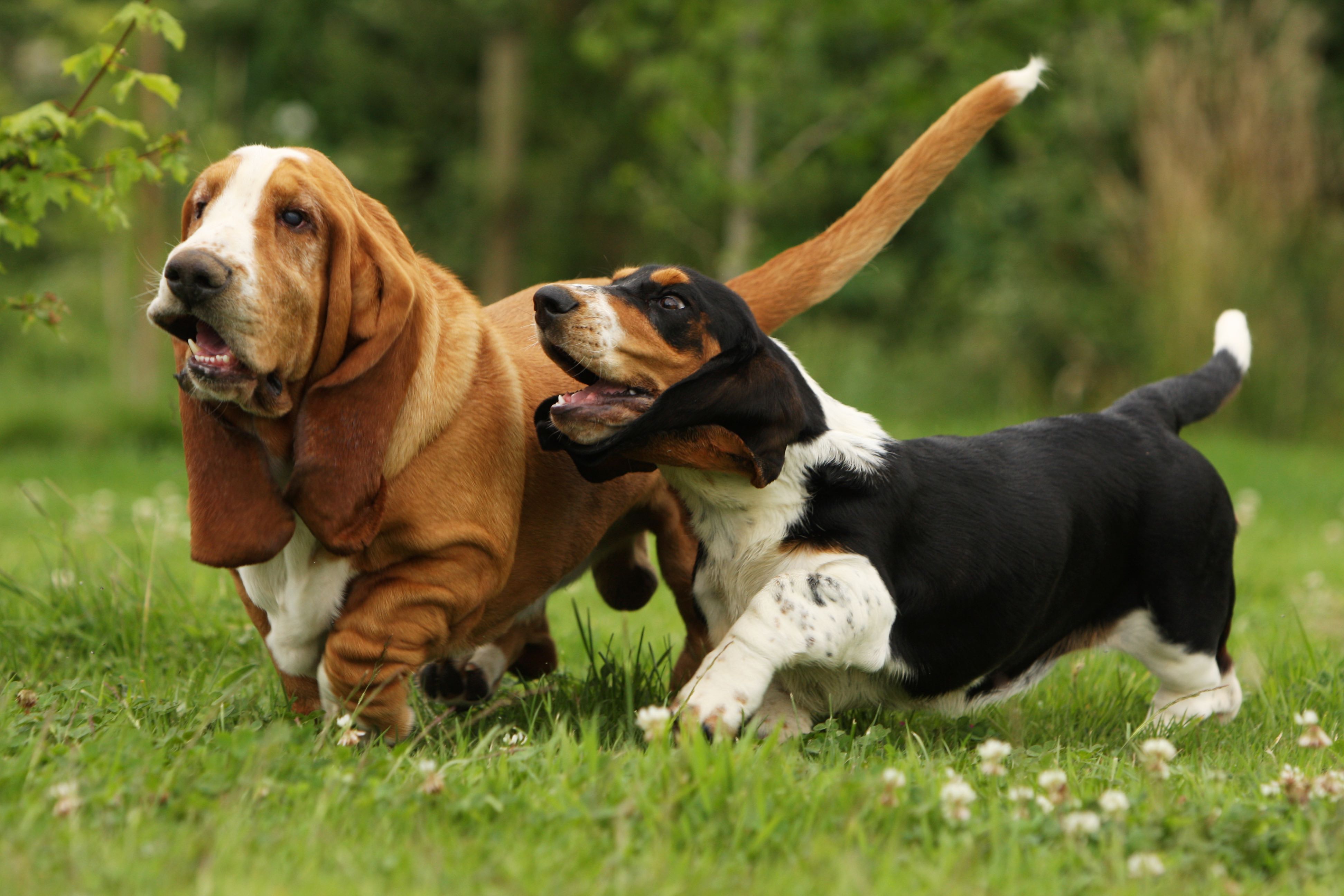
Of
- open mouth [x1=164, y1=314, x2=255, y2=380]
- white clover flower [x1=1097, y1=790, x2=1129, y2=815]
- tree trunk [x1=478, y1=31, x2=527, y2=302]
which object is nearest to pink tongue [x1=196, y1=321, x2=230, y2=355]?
open mouth [x1=164, y1=314, x2=255, y2=380]

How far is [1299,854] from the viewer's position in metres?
2.38

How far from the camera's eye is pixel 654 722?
2.61 m

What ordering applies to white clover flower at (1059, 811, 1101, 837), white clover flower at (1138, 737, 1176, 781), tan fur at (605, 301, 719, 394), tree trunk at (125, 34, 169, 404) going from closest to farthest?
white clover flower at (1059, 811, 1101, 837), white clover flower at (1138, 737, 1176, 781), tan fur at (605, 301, 719, 394), tree trunk at (125, 34, 169, 404)

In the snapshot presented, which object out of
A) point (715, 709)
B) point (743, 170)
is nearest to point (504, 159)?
point (743, 170)

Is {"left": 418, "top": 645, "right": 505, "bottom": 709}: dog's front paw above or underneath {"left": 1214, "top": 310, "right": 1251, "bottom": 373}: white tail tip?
underneath

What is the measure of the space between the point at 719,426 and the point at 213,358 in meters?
1.06

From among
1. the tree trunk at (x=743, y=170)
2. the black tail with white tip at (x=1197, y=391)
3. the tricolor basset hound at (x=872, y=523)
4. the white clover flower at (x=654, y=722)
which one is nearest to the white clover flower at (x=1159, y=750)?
the tricolor basset hound at (x=872, y=523)

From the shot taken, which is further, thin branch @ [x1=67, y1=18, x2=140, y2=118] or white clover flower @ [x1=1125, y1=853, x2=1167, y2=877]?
thin branch @ [x1=67, y1=18, x2=140, y2=118]

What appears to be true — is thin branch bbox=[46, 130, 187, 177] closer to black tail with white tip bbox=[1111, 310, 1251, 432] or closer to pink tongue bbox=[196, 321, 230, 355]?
pink tongue bbox=[196, 321, 230, 355]

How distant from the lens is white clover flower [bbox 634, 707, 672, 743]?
8.46ft

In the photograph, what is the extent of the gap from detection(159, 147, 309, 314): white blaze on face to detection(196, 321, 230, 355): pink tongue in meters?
0.11

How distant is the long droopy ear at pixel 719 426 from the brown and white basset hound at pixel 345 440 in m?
0.26

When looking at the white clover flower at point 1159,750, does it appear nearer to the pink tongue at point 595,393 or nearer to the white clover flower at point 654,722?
the white clover flower at point 654,722

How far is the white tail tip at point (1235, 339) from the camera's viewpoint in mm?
4051
